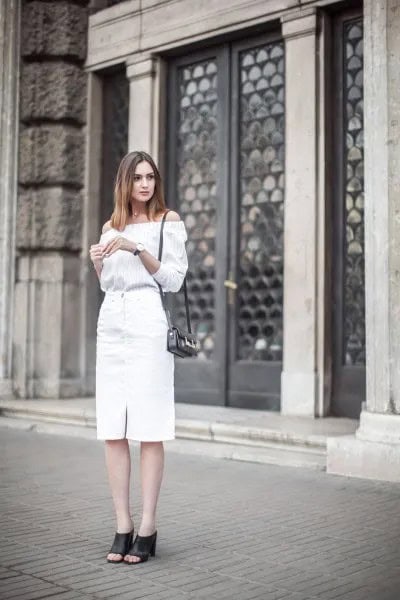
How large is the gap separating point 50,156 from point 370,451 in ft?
19.0

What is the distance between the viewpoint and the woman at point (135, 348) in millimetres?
3875

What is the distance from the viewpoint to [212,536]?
14.1ft

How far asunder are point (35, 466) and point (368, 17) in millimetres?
4271

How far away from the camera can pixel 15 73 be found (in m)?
10.1

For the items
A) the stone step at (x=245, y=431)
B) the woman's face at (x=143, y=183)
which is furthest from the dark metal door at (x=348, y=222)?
the woman's face at (x=143, y=183)

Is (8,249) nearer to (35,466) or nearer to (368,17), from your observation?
(35,466)

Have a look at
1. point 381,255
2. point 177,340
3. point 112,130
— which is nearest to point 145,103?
point 112,130

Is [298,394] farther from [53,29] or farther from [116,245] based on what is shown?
[53,29]

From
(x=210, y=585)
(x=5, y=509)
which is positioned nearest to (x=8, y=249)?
(x=5, y=509)

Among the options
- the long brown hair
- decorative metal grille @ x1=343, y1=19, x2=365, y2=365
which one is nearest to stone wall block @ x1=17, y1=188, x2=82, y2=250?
decorative metal grille @ x1=343, y1=19, x2=365, y2=365

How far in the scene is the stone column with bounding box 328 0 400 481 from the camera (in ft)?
19.5

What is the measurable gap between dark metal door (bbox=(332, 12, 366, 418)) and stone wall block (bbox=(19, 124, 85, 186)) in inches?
136

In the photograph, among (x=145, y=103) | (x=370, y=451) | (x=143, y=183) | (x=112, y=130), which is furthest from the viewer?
(x=112, y=130)

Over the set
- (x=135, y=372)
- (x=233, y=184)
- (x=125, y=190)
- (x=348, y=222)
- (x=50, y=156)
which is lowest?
(x=135, y=372)
